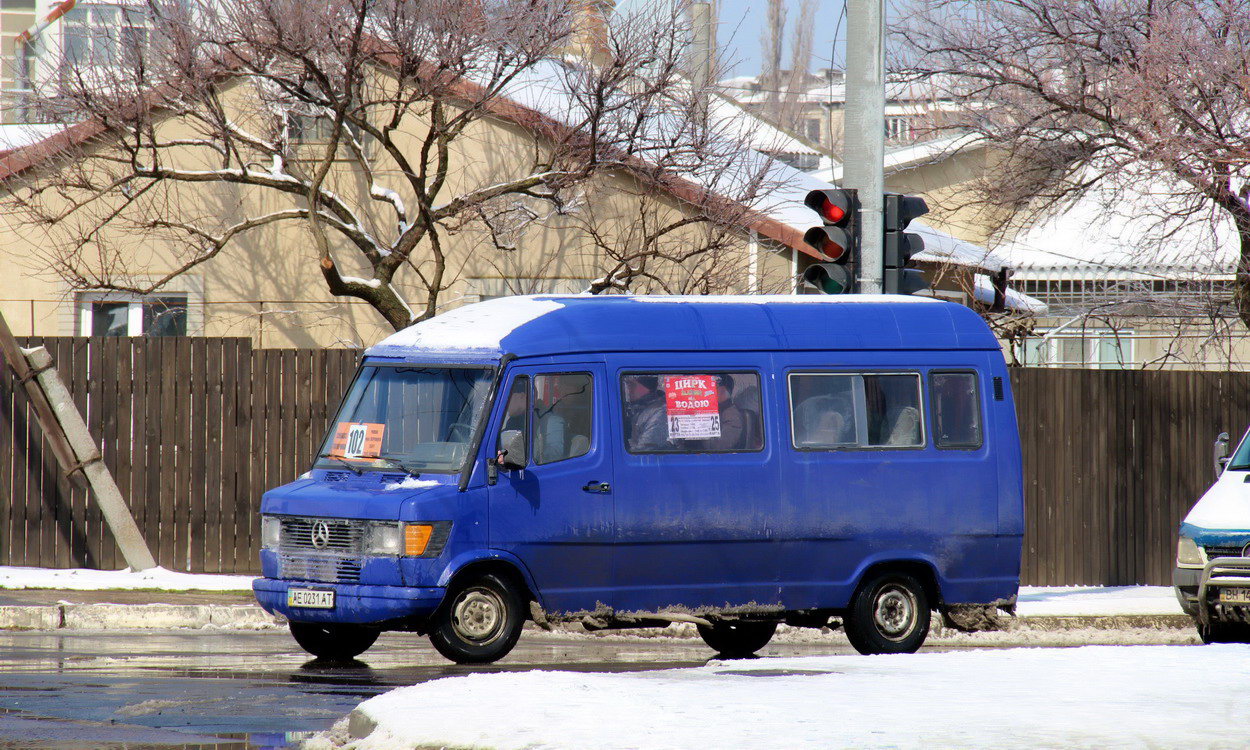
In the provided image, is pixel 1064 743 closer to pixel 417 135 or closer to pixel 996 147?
pixel 996 147

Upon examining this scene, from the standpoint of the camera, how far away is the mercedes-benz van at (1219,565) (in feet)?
40.6

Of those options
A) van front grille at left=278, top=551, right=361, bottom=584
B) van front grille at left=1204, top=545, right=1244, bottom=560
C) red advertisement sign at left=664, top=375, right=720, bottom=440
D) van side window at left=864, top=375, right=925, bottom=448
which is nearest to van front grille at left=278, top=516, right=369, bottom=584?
van front grille at left=278, top=551, right=361, bottom=584

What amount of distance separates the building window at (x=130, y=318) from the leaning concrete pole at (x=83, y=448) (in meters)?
5.51

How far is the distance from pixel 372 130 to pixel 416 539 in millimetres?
7544

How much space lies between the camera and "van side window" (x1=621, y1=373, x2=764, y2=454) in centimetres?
1120

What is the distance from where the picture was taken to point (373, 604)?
10414mm

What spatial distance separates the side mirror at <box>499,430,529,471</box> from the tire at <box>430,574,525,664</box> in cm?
71

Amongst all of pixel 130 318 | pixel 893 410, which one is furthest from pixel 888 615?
pixel 130 318

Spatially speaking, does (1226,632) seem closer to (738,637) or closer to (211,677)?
(738,637)

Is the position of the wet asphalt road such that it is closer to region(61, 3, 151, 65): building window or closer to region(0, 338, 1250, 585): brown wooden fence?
region(0, 338, 1250, 585): brown wooden fence

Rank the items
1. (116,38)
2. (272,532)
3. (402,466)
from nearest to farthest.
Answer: (402,466) → (272,532) → (116,38)

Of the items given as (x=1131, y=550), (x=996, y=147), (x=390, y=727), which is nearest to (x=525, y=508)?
(x=390, y=727)

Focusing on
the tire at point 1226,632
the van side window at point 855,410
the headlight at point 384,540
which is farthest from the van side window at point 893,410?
the headlight at point 384,540

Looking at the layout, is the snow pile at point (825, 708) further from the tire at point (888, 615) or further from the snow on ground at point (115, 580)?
the snow on ground at point (115, 580)
